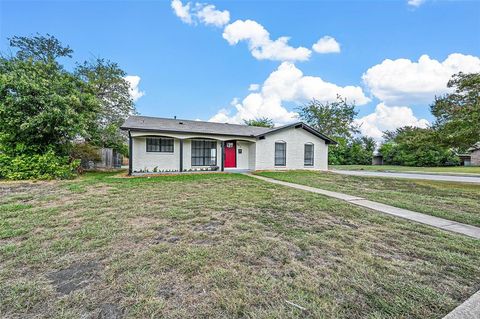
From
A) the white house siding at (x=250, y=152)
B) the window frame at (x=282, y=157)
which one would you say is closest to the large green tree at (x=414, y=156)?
the white house siding at (x=250, y=152)

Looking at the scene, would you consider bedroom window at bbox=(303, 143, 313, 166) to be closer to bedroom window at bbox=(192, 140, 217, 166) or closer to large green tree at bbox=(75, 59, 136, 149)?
bedroom window at bbox=(192, 140, 217, 166)

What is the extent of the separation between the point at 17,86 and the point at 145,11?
23.6 feet

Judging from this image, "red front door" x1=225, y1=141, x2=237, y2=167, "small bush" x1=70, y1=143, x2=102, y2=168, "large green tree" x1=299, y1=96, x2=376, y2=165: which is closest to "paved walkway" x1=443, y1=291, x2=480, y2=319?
"red front door" x1=225, y1=141, x2=237, y2=167

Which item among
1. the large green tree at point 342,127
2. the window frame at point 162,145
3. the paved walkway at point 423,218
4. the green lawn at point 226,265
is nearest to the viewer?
the green lawn at point 226,265

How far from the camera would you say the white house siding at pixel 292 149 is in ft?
50.5

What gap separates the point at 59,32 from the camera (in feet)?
51.5

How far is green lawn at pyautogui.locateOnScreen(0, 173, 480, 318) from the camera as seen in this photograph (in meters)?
1.90

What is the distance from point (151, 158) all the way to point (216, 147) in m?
4.36

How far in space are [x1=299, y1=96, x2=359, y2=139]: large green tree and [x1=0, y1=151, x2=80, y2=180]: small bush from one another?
1273 inches

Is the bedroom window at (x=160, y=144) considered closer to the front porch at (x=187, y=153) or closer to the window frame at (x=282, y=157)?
the front porch at (x=187, y=153)

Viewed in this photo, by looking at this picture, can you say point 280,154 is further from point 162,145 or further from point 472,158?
point 472,158

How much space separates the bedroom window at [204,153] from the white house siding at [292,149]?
3089 mm

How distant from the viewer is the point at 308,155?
16.9 meters

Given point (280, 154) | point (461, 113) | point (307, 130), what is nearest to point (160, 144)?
point (280, 154)
